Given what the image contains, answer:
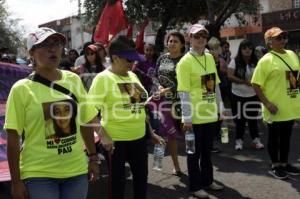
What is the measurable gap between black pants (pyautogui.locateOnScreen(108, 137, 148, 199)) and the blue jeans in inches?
36.3

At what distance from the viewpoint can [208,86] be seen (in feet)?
17.2

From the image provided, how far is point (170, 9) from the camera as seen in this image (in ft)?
65.6

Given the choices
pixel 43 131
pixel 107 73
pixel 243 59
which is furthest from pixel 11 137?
pixel 243 59

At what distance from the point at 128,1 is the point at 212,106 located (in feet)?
49.6

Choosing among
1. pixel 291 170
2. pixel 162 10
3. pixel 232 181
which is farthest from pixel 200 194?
pixel 162 10

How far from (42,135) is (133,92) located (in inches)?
51.5

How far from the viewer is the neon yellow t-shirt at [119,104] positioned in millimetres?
4070

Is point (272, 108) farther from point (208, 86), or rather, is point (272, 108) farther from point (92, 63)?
point (92, 63)

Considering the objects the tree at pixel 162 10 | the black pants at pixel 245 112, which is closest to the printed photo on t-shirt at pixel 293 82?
the black pants at pixel 245 112

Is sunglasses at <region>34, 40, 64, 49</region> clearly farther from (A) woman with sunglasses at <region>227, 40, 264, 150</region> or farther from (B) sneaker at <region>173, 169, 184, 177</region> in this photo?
(A) woman with sunglasses at <region>227, 40, 264, 150</region>

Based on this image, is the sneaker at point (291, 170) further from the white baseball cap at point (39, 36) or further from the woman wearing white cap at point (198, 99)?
the white baseball cap at point (39, 36)

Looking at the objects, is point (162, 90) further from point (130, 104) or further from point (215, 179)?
point (130, 104)

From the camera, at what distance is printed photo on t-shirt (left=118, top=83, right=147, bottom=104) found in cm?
412

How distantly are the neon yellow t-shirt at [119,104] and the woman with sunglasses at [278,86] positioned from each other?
2177 mm
